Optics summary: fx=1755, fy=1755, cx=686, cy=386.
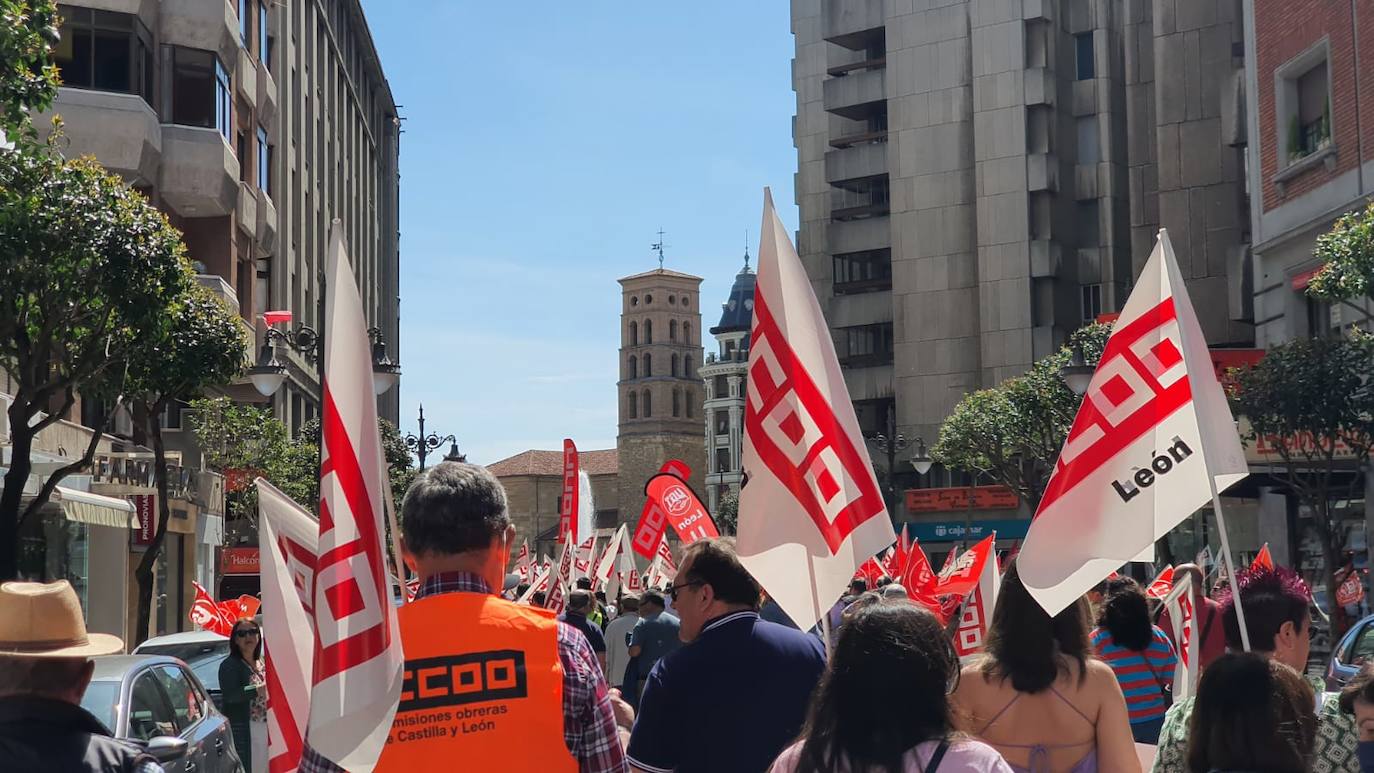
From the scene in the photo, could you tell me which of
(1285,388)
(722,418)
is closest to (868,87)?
(1285,388)

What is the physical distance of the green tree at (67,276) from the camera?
55.9 ft

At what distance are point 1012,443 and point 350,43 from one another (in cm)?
3104

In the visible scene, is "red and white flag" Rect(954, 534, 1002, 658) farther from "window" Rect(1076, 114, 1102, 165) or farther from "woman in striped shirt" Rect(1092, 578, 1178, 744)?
"window" Rect(1076, 114, 1102, 165)

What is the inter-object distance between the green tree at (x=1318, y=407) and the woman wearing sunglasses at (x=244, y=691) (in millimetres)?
17499

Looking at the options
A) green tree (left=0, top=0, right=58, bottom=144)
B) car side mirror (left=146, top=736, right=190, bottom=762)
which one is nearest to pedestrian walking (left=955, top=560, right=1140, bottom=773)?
car side mirror (left=146, top=736, right=190, bottom=762)

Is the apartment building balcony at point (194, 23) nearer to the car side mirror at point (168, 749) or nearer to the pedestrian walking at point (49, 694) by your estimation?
the car side mirror at point (168, 749)

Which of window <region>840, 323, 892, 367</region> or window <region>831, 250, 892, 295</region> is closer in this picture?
window <region>840, 323, 892, 367</region>

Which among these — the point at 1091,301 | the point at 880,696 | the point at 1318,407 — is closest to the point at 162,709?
the point at 880,696

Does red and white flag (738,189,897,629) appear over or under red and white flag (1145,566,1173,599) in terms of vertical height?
over

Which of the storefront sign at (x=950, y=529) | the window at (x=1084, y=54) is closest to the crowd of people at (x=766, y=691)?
the storefront sign at (x=950, y=529)

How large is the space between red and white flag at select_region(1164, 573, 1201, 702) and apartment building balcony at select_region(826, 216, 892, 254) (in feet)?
186

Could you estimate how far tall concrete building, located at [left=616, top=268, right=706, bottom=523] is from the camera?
145375 millimetres

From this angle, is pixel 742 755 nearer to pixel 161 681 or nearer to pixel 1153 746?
A: pixel 1153 746

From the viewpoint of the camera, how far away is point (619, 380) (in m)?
154
